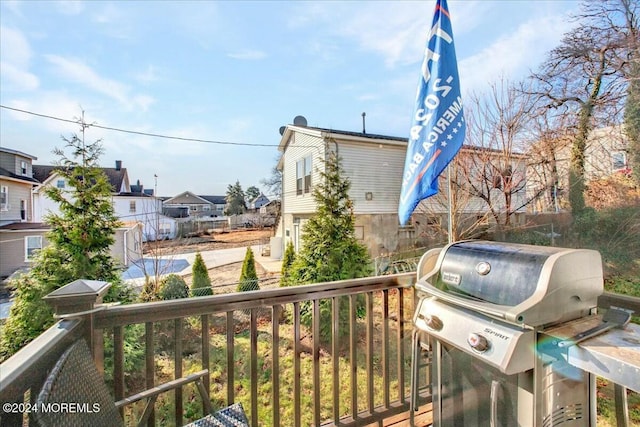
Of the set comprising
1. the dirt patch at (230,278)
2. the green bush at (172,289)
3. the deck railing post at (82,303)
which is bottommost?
the dirt patch at (230,278)

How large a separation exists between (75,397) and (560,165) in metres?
10.8

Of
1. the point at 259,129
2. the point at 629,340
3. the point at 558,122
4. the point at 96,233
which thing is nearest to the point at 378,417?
the point at 629,340

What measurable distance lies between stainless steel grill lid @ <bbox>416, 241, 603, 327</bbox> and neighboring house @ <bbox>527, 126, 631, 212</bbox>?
27.8 feet

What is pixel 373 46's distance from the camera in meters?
5.38

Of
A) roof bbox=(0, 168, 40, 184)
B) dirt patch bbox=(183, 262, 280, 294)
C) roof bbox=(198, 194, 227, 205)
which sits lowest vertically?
dirt patch bbox=(183, 262, 280, 294)

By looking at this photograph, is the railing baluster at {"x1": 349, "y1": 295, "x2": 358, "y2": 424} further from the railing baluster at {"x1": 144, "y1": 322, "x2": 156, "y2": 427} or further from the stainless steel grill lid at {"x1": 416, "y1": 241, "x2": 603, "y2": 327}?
the railing baluster at {"x1": 144, "y1": 322, "x2": 156, "y2": 427}

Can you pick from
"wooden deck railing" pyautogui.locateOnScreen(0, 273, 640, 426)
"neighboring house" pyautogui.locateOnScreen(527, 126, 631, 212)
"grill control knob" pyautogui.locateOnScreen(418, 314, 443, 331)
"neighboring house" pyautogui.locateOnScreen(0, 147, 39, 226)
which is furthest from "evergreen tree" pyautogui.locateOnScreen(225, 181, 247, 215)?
"grill control knob" pyautogui.locateOnScreen(418, 314, 443, 331)

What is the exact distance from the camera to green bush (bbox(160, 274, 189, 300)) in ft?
21.1

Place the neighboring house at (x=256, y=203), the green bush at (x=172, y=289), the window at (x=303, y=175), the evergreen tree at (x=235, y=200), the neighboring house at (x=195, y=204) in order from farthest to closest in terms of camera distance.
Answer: the neighboring house at (x=195, y=204) < the neighboring house at (x=256, y=203) < the evergreen tree at (x=235, y=200) < the window at (x=303, y=175) < the green bush at (x=172, y=289)

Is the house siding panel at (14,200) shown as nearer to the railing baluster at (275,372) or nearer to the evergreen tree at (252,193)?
the railing baluster at (275,372)

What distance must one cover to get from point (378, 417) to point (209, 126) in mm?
9251

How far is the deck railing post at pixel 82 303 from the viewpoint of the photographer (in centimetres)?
134

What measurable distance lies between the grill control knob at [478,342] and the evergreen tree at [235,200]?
3640 cm

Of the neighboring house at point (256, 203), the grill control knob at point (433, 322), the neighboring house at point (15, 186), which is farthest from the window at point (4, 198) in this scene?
the neighboring house at point (256, 203)
